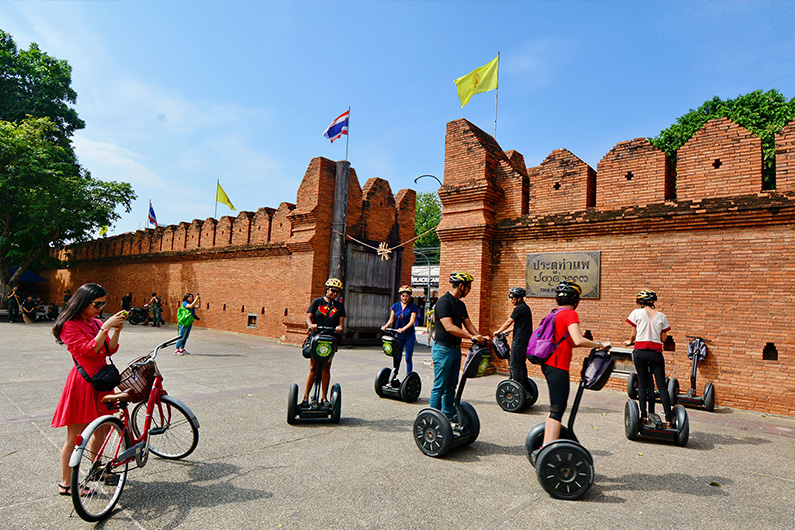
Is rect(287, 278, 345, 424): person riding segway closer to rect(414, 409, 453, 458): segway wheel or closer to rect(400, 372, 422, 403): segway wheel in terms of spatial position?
rect(414, 409, 453, 458): segway wheel

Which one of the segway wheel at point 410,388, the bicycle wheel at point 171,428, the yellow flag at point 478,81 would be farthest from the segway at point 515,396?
the yellow flag at point 478,81

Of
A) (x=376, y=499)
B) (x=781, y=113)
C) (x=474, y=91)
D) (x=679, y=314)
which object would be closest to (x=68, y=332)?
(x=376, y=499)

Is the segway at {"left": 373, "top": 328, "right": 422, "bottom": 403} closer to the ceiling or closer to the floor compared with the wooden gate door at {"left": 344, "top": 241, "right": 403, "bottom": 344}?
closer to the floor

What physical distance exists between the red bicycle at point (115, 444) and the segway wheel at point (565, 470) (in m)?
3.13

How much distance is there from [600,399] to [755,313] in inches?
113

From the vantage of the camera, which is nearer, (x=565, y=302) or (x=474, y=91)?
(x=565, y=302)

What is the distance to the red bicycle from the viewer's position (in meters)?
3.05

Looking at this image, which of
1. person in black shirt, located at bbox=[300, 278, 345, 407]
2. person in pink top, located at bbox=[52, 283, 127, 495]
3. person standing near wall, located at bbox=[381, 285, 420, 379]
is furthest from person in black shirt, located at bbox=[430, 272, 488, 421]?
person in pink top, located at bbox=[52, 283, 127, 495]

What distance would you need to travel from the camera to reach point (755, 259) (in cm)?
740

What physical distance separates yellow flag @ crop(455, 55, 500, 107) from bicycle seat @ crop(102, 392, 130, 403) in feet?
34.3

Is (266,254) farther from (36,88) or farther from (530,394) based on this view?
(36,88)

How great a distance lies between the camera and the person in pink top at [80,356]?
3.21m

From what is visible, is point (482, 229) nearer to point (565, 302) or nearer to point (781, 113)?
point (565, 302)

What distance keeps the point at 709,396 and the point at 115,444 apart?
806 centimetres
